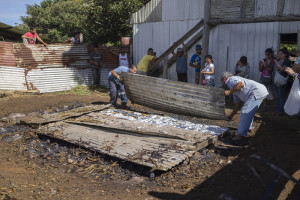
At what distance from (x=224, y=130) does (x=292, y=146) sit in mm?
1391

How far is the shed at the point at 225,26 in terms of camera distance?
27.9ft

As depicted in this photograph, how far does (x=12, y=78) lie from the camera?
36.6ft

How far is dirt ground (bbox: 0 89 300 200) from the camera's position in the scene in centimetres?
418

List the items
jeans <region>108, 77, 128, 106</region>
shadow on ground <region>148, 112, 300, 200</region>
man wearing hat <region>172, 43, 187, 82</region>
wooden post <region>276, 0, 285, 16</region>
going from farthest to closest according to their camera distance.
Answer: man wearing hat <region>172, 43, 187, 82</region>
jeans <region>108, 77, 128, 106</region>
wooden post <region>276, 0, 285, 16</region>
shadow on ground <region>148, 112, 300, 200</region>

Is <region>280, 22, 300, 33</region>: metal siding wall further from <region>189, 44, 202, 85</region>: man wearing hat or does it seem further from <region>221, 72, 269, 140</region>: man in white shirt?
<region>221, 72, 269, 140</region>: man in white shirt

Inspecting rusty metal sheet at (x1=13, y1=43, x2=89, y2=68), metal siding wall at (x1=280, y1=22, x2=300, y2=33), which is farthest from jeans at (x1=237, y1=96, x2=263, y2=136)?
rusty metal sheet at (x1=13, y1=43, x2=89, y2=68)

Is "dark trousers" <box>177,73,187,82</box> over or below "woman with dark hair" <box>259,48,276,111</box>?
below

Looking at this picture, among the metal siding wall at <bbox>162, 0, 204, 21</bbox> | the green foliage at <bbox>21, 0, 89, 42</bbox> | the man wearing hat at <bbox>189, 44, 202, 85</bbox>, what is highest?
the green foliage at <bbox>21, 0, 89, 42</bbox>

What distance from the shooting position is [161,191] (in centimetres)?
432

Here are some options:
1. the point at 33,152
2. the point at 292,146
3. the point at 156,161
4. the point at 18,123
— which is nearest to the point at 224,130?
the point at 292,146

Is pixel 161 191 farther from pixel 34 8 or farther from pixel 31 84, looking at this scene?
pixel 34 8

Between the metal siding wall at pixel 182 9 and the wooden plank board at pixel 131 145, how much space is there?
6.28 metres

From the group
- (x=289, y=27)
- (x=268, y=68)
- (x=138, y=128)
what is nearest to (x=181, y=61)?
(x=268, y=68)

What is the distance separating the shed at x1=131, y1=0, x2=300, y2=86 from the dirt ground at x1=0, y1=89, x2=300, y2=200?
3.04m
